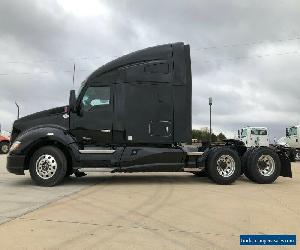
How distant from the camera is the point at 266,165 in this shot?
11703 mm

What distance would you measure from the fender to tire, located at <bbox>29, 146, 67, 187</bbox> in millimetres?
206

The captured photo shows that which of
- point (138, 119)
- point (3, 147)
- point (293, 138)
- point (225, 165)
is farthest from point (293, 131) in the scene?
point (3, 147)

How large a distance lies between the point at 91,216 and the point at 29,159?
461 cm

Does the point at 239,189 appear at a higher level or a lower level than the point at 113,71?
lower

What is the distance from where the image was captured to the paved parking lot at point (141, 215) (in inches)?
206

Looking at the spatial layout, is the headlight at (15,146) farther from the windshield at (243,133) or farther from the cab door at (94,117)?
the windshield at (243,133)

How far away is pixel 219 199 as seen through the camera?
27.8 ft

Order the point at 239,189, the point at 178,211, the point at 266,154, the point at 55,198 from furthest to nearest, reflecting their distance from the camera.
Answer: the point at 266,154 → the point at 239,189 → the point at 55,198 → the point at 178,211

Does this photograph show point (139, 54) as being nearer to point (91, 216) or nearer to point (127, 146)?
point (127, 146)

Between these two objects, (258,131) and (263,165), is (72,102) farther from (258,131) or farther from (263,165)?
(258,131)

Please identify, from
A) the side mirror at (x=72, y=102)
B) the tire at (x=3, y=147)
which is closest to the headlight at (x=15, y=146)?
the side mirror at (x=72, y=102)

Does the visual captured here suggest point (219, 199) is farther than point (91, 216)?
Yes

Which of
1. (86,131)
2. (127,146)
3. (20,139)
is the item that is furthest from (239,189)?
(20,139)

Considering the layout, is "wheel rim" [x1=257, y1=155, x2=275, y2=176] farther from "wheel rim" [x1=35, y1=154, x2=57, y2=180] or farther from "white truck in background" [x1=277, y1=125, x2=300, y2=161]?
"white truck in background" [x1=277, y1=125, x2=300, y2=161]
